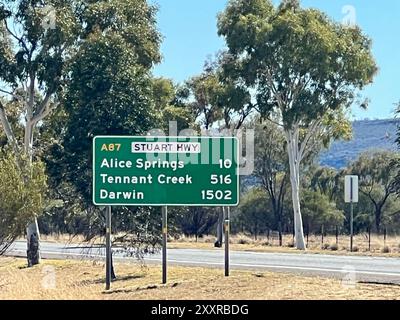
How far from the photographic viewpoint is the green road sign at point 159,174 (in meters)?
21.6

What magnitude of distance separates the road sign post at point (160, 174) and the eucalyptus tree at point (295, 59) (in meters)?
21.8

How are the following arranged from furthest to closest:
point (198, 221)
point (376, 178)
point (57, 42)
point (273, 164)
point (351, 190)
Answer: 1. point (376, 178)
2. point (198, 221)
3. point (273, 164)
4. point (351, 190)
5. point (57, 42)

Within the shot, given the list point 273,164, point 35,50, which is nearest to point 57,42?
point 35,50

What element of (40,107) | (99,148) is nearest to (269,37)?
(40,107)

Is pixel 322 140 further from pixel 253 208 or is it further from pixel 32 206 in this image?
pixel 32 206

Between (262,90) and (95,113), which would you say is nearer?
(95,113)

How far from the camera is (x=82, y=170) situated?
1090 inches

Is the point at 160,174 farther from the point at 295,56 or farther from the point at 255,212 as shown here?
the point at 255,212

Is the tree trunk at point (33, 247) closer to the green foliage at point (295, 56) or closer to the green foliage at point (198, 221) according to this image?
the green foliage at point (295, 56)

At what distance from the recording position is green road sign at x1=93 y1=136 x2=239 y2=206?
70.8 ft

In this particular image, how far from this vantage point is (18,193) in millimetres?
25734

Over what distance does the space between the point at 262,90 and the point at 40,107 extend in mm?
13082

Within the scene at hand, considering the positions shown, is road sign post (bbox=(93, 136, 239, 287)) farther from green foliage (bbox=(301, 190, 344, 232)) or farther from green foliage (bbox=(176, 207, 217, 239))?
green foliage (bbox=(301, 190, 344, 232))

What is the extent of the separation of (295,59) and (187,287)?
2442 cm
